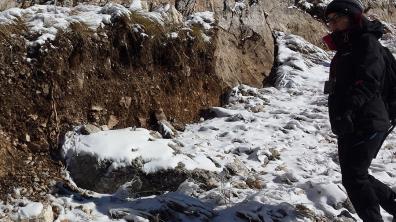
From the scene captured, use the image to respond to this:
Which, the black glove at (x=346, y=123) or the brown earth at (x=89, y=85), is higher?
the black glove at (x=346, y=123)

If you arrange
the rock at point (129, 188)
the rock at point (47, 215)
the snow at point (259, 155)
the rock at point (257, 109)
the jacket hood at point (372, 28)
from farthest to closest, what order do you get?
the rock at point (257, 109) → the rock at point (129, 188) → the snow at point (259, 155) → the rock at point (47, 215) → the jacket hood at point (372, 28)


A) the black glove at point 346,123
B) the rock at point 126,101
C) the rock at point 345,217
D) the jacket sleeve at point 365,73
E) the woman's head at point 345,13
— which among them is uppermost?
the woman's head at point 345,13

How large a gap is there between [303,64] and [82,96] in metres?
5.42

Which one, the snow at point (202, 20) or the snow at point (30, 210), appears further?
the snow at point (202, 20)

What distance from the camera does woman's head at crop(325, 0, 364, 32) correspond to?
4.32 metres

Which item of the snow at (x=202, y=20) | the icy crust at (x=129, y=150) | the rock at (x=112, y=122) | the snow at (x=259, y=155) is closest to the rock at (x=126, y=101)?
the rock at (x=112, y=122)

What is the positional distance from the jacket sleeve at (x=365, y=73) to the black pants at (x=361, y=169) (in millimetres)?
354

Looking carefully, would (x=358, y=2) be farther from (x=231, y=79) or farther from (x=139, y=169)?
(x=231, y=79)

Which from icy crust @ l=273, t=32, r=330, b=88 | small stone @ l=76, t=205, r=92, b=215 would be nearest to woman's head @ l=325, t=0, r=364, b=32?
small stone @ l=76, t=205, r=92, b=215

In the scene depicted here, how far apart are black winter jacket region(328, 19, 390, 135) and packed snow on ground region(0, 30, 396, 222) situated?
4.11 feet

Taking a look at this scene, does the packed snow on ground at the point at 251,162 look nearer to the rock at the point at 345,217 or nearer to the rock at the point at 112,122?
the rock at the point at 345,217

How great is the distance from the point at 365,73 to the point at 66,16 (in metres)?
4.34

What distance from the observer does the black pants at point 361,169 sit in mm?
4324

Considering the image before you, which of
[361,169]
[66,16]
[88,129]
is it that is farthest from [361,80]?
[66,16]
